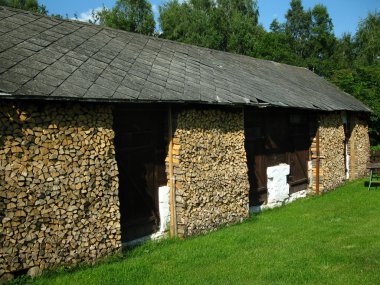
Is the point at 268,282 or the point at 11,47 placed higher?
the point at 11,47

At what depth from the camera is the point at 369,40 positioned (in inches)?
1638

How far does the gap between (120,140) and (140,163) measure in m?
0.69

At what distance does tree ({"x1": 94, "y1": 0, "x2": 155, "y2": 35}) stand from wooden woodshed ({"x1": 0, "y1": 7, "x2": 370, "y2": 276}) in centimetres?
2765

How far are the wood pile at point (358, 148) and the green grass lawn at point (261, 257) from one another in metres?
7.32

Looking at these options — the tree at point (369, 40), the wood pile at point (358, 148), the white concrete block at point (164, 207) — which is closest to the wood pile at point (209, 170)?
the white concrete block at point (164, 207)

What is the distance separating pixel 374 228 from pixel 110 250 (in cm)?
562

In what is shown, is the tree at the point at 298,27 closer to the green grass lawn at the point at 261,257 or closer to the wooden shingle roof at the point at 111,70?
the wooden shingle roof at the point at 111,70

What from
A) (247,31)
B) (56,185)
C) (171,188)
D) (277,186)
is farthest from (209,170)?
(247,31)

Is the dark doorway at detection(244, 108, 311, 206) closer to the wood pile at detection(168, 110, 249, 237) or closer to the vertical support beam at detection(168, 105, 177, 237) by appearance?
the wood pile at detection(168, 110, 249, 237)

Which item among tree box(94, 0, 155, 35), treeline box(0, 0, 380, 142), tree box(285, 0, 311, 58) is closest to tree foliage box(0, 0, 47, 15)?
treeline box(0, 0, 380, 142)

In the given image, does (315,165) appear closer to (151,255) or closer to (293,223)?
(293,223)

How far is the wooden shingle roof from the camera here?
6.01m

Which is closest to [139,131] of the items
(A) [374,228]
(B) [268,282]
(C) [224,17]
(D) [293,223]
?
(B) [268,282]

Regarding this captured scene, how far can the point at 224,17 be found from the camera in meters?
39.7
